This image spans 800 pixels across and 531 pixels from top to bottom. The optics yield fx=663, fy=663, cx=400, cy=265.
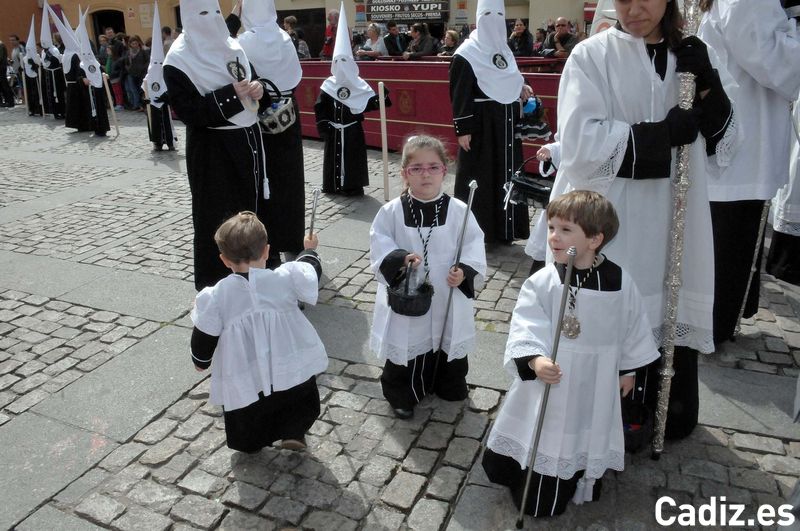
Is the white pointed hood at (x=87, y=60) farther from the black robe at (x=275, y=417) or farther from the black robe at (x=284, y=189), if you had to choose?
the black robe at (x=275, y=417)

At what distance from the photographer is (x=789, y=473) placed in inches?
120

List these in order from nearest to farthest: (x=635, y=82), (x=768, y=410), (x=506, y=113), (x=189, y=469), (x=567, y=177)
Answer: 1. (x=635, y=82)
2. (x=567, y=177)
3. (x=189, y=469)
4. (x=768, y=410)
5. (x=506, y=113)

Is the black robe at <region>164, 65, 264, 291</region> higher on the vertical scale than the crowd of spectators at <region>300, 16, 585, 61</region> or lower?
lower

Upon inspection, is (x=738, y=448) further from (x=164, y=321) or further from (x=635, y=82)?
(x=164, y=321)

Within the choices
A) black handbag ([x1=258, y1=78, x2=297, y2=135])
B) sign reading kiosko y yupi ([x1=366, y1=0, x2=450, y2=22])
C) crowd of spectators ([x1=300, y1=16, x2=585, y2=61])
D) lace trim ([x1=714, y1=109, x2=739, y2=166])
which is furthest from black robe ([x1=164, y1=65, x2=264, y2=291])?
sign reading kiosko y yupi ([x1=366, y1=0, x2=450, y2=22])

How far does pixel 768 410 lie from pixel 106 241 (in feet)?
19.4

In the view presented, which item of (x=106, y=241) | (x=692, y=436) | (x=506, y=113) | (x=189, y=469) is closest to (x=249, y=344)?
(x=189, y=469)

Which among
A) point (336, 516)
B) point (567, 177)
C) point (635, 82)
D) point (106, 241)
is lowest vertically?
point (336, 516)

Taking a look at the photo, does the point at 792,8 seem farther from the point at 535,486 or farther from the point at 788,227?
the point at 535,486

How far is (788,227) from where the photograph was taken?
4.65 m

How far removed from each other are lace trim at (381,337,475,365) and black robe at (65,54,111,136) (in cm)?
1205

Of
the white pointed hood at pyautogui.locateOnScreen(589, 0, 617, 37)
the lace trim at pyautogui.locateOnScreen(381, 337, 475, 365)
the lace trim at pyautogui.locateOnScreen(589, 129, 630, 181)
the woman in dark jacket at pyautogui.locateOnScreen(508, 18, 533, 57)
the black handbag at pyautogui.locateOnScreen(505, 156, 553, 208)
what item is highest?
the woman in dark jacket at pyautogui.locateOnScreen(508, 18, 533, 57)

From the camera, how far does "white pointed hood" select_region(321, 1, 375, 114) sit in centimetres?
788

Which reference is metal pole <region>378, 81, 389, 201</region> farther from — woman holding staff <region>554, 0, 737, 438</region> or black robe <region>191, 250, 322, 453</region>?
woman holding staff <region>554, 0, 737, 438</region>
